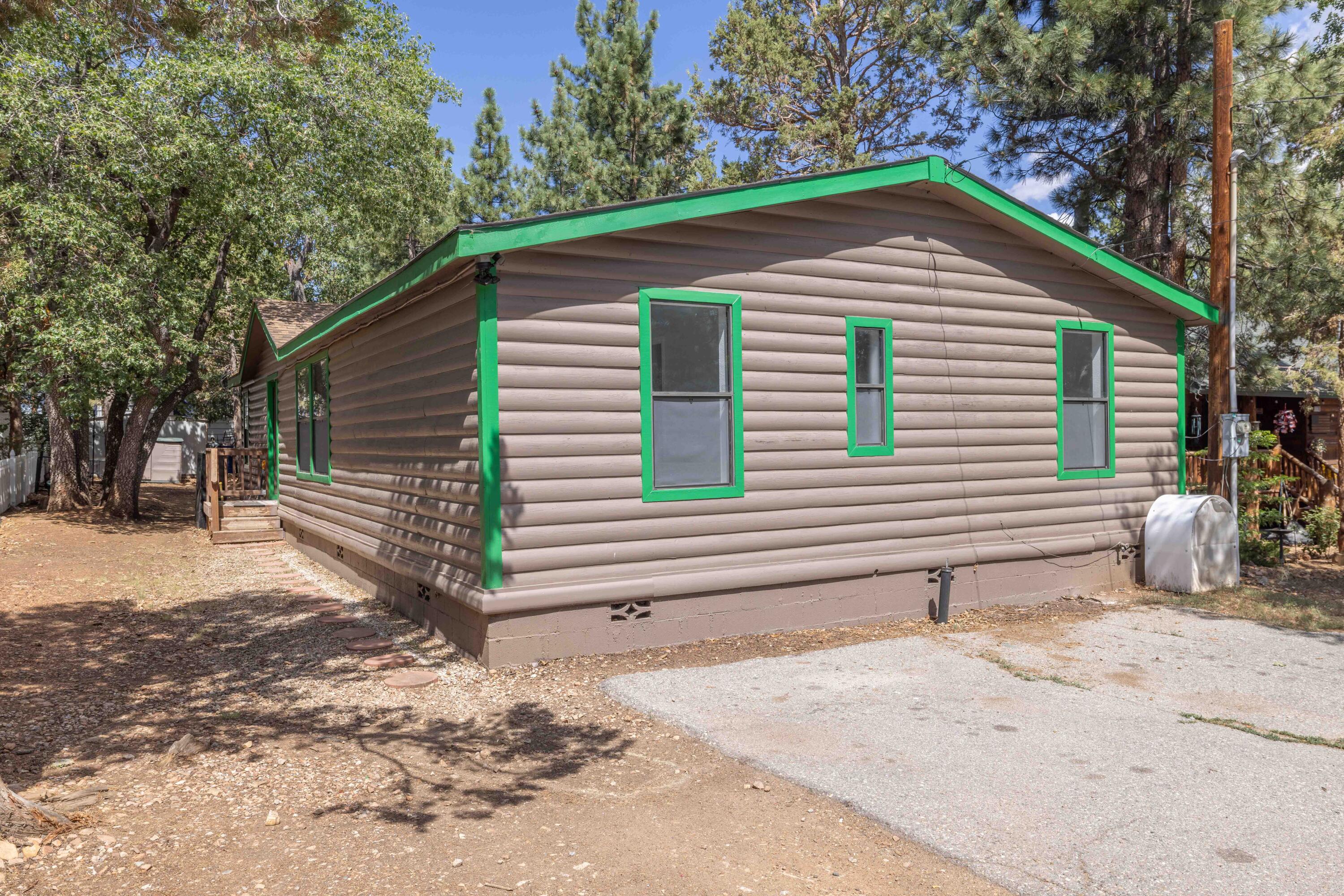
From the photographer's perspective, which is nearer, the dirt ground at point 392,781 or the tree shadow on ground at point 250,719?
the dirt ground at point 392,781

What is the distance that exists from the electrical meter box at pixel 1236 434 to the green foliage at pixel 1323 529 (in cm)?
406

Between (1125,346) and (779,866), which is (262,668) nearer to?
(779,866)

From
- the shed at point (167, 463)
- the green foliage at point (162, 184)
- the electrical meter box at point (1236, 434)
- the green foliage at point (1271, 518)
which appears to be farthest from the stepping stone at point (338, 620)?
the shed at point (167, 463)

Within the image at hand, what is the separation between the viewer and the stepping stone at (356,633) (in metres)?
8.01

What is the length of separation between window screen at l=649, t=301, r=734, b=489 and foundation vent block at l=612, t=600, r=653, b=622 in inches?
36.6

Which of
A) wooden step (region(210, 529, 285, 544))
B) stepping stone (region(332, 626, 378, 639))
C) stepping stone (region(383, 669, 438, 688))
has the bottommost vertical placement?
stepping stone (region(332, 626, 378, 639))

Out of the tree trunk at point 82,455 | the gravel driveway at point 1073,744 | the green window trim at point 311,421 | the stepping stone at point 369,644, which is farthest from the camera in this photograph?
the tree trunk at point 82,455

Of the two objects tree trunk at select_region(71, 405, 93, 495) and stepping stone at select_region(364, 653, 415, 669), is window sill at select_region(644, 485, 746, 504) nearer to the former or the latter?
stepping stone at select_region(364, 653, 415, 669)

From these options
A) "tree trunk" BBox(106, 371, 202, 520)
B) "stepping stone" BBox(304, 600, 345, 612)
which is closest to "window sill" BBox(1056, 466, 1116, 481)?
"stepping stone" BBox(304, 600, 345, 612)

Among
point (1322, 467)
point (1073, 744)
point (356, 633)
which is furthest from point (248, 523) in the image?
point (1322, 467)

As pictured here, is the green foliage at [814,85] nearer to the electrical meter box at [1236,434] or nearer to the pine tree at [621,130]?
the pine tree at [621,130]

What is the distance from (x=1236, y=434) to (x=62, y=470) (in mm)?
20704

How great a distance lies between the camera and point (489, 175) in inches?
1070

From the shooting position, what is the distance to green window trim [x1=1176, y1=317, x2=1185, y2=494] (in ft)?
34.4
